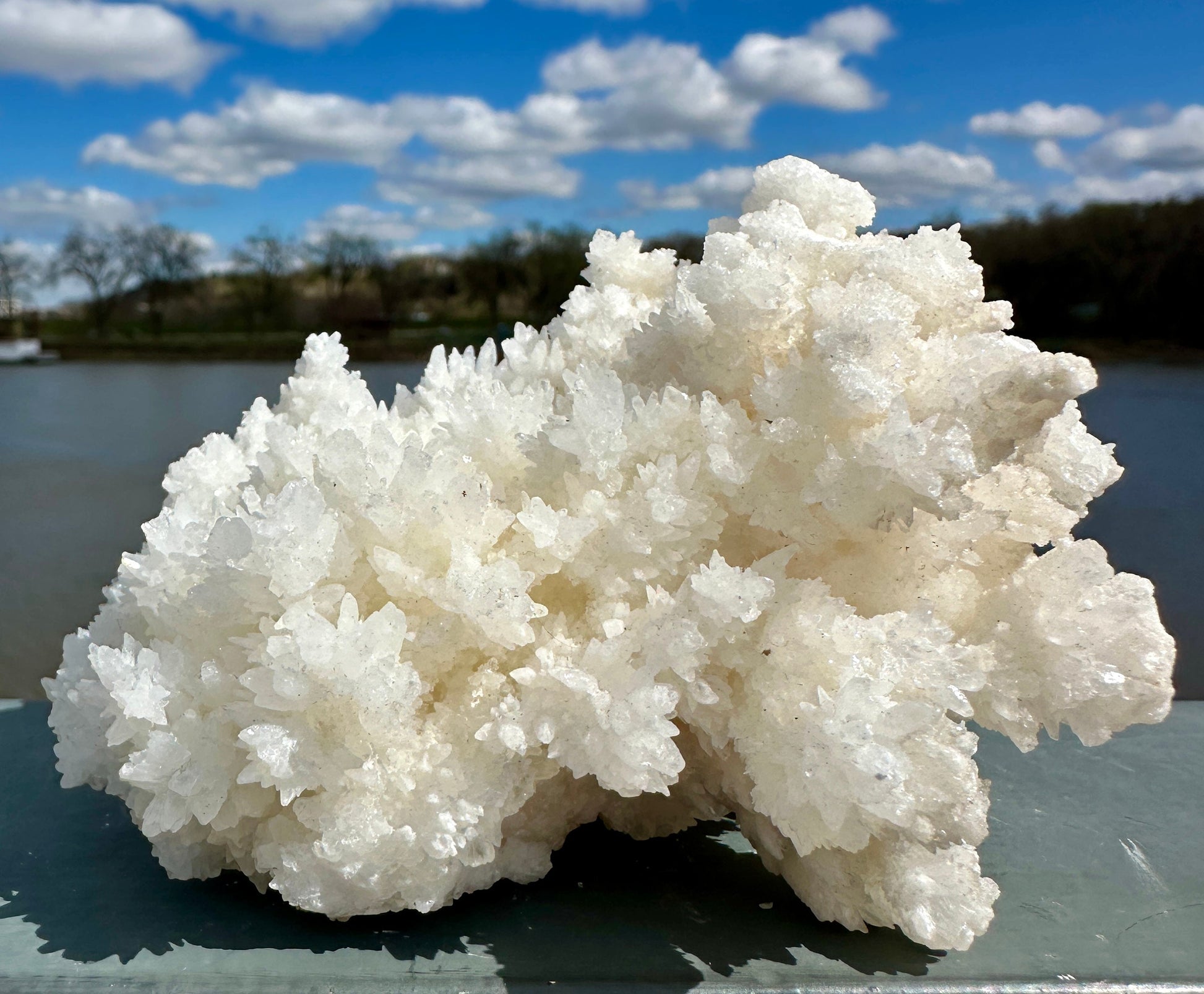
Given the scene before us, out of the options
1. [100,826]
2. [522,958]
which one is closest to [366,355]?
[100,826]

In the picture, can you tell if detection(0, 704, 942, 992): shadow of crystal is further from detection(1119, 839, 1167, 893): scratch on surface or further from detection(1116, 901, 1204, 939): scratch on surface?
detection(1119, 839, 1167, 893): scratch on surface

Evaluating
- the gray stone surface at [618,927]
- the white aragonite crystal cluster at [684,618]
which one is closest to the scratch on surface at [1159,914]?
the gray stone surface at [618,927]

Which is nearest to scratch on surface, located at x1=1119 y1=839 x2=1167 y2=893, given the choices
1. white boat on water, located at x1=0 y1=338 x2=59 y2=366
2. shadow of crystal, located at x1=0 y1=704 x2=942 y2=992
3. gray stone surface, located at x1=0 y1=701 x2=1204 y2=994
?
gray stone surface, located at x1=0 y1=701 x2=1204 y2=994

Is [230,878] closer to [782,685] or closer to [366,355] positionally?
[782,685]

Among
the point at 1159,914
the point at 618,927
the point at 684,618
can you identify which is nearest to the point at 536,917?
the point at 618,927

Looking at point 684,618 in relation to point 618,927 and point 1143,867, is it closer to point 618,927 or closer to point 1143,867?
point 618,927

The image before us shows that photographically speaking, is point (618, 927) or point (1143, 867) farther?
point (1143, 867)

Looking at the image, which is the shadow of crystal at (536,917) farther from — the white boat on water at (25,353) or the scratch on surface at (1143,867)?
the white boat on water at (25,353)
